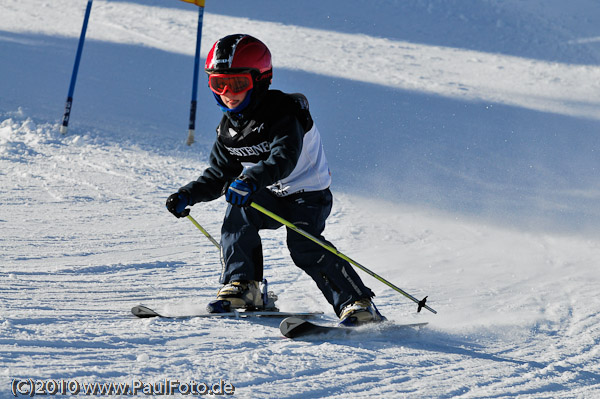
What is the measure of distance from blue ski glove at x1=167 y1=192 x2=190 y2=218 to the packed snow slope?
0.55m

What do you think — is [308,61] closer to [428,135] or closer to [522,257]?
[428,135]

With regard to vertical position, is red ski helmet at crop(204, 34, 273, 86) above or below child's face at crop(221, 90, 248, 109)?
above

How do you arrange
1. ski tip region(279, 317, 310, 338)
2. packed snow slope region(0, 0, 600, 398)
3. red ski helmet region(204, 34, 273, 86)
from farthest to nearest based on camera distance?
red ski helmet region(204, 34, 273, 86)
ski tip region(279, 317, 310, 338)
packed snow slope region(0, 0, 600, 398)

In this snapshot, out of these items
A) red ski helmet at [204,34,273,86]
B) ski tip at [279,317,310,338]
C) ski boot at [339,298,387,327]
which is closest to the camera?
ski tip at [279,317,310,338]

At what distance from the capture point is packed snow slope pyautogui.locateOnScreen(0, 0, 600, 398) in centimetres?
304

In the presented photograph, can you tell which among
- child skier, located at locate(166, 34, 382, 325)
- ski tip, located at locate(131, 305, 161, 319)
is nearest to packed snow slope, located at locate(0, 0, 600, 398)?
ski tip, located at locate(131, 305, 161, 319)


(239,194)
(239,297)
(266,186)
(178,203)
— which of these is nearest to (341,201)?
(239,297)

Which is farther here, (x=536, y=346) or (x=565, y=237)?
(x=565, y=237)

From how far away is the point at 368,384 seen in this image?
2861mm

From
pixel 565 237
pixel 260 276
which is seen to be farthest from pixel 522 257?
pixel 260 276

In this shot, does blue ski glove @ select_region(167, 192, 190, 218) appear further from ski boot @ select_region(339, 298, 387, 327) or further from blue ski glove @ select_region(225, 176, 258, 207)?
ski boot @ select_region(339, 298, 387, 327)

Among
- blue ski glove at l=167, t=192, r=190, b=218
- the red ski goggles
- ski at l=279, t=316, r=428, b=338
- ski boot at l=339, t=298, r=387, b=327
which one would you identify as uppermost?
the red ski goggles

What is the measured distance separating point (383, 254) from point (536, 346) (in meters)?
1.69

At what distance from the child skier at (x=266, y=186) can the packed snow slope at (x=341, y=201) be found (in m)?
0.29
